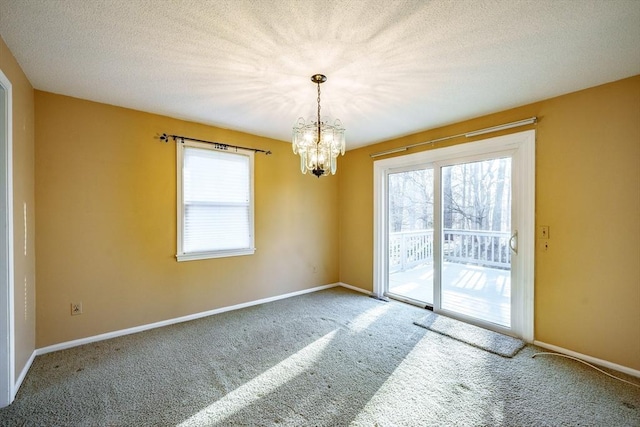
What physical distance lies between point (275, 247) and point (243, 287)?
71cm

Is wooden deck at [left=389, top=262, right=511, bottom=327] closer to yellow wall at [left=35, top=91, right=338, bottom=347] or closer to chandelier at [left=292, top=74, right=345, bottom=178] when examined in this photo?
chandelier at [left=292, top=74, right=345, bottom=178]

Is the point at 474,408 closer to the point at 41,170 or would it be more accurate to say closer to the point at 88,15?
the point at 88,15

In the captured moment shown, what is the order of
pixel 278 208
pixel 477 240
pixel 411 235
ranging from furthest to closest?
pixel 411 235 → pixel 278 208 → pixel 477 240

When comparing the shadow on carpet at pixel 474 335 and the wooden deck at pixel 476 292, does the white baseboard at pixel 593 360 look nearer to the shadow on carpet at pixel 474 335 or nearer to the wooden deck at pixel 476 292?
the shadow on carpet at pixel 474 335

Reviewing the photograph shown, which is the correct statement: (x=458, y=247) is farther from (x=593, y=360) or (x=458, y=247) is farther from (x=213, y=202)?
(x=213, y=202)

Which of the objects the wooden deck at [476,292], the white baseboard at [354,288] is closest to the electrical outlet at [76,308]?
the white baseboard at [354,288]

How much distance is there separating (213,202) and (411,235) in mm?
2913

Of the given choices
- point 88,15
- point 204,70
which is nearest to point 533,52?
point 204,70

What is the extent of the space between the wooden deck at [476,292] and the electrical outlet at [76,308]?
392 centimetres

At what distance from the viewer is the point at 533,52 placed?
190 centimetres

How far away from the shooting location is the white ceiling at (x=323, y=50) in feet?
5.00

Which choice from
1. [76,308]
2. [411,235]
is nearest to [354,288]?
[411,235]

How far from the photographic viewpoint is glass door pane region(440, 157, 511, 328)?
3.06 metres

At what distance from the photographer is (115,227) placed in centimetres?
287
